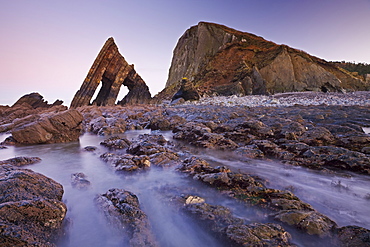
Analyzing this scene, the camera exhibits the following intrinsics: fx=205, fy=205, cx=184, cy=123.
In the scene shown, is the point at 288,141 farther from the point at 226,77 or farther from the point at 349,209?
the point at 226,77

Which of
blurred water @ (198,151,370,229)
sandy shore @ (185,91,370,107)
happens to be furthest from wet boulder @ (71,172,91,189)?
sandy shore @ (185,91,370,107)

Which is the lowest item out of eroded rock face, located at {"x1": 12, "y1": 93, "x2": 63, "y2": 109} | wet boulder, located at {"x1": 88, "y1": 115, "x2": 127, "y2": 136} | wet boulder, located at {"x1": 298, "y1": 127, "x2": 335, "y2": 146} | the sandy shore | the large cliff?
wet boulder, located at {"x1": 88, "y1": 115, "x2": 127, "y2": 136}

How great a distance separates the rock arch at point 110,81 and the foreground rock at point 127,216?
1705 cm

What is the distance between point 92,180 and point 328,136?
16.5 ft

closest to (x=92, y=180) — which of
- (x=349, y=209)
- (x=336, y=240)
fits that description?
(x=336, y=240)

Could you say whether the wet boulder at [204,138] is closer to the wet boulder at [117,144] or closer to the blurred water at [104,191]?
the wet boulder at [117,144]

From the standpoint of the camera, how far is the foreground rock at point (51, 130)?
6.01 metres

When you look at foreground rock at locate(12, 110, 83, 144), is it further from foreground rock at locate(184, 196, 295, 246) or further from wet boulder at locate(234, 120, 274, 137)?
foreground rock at locate(184, 196, 295, 246)

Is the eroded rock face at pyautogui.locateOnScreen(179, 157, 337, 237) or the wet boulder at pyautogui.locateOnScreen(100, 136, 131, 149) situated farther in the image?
the wet boulder at pyautogui.locateOnScreen(100, 136, 131, 149)

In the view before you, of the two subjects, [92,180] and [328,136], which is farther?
[328,136]

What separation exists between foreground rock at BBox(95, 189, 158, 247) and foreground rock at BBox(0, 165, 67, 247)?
0.45 meters

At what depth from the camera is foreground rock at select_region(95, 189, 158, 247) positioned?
186 centimetres

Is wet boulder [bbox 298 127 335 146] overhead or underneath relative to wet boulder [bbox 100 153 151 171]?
overhead

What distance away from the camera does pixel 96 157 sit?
181 inches
